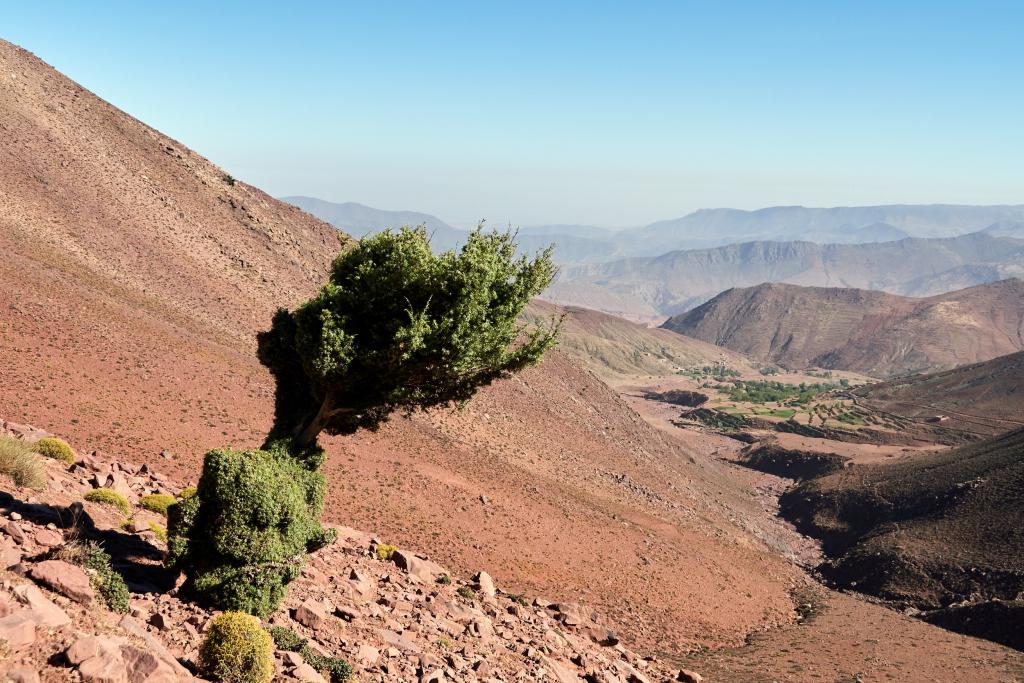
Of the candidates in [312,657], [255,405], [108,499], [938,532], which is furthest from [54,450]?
[938,532]

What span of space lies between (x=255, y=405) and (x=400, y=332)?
21.4m

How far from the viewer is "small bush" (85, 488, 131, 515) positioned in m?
15.5

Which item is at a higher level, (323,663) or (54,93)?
(54,93)

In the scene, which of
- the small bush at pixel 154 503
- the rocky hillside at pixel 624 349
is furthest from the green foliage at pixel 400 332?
the rocky hillside at pixel 624 349

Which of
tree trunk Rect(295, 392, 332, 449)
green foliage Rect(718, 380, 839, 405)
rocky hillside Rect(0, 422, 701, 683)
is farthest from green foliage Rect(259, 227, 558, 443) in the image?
green foliage Rect(718, 380, 839, 405)

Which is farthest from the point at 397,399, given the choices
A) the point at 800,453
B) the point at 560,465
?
the point at 800,453

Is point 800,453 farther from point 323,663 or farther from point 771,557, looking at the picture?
point 323,663

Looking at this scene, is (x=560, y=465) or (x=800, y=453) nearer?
(x=560, y=465)

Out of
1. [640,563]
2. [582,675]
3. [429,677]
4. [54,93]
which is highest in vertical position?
[54,93]

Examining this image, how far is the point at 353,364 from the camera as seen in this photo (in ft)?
47.3

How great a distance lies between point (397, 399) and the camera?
49.5 feet

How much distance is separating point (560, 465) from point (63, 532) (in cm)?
3264

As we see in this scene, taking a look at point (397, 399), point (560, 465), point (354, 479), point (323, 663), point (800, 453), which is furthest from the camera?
point (800, 453)

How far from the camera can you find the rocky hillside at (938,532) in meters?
38.7
